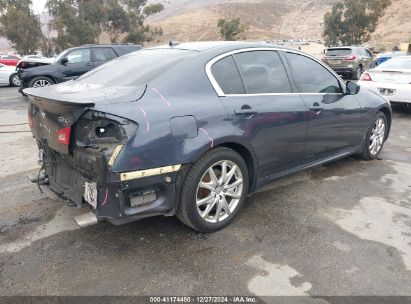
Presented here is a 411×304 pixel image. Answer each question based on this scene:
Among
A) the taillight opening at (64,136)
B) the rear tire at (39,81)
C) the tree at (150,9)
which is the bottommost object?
the rear tire at (39,81)

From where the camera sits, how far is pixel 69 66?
12477 millimetres

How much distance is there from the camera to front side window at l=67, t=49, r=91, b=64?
12523mm

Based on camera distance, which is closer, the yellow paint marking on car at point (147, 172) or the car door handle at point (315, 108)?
the yellow paint marking on car at point (147, 172)

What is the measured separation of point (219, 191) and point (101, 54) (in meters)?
10.3

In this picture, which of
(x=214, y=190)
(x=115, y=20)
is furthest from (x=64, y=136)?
(x=115, y=20)

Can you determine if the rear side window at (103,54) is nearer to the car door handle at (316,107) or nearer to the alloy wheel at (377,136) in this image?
the alloy wheel at (377,136)

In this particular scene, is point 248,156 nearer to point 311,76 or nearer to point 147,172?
point 147,172

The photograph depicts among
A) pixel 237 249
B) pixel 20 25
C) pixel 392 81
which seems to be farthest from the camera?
pixel 20 25

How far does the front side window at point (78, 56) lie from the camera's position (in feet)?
41.1

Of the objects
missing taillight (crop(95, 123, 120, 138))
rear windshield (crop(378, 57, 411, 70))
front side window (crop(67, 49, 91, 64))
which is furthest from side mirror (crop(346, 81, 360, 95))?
front side window (crop(67, 49, 91, 64))

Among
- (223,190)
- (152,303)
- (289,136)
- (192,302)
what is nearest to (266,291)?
(192,302)

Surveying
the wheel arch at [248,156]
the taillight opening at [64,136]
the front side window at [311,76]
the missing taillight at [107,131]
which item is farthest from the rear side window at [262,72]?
the taillight opening at [64,136]

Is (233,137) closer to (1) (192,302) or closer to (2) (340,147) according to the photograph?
(1) (192,302)

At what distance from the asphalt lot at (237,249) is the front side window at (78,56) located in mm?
8660
